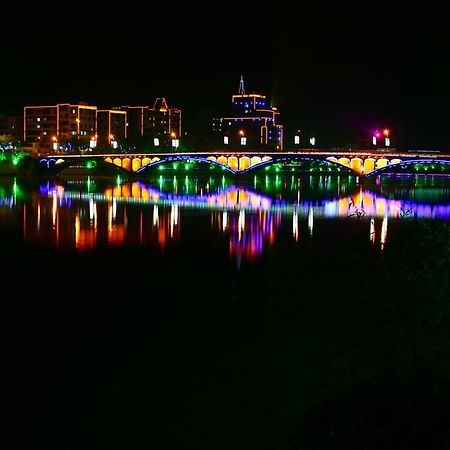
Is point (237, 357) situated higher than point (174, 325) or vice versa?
point (174, 325)

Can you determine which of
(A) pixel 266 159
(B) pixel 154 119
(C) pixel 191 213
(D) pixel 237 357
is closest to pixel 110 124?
(B) pixel 154 119

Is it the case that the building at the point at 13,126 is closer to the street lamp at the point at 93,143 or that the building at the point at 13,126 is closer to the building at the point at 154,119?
the street lamp at the point at 93,143

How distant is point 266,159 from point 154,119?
6246 centimetres

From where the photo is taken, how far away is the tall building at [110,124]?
115062 mm

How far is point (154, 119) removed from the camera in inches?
4938

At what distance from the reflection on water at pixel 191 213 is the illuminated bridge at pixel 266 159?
4556 mm

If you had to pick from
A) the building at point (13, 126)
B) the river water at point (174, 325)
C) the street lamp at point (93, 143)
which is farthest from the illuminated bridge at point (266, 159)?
the river water at point (174, 325)

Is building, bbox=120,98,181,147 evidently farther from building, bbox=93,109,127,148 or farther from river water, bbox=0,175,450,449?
river water, bbox=0,175,450,449

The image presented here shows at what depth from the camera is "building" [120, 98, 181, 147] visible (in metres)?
122

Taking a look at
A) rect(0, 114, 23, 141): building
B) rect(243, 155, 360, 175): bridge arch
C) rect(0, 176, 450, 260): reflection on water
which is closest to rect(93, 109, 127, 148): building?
rect(0, 114, 23, 141): building

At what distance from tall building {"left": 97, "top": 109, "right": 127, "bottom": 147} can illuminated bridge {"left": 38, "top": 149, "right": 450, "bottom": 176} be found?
97.2 ft

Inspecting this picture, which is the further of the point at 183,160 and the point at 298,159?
Result: the point at 183,160

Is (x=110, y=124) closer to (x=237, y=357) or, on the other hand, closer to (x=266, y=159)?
(x=266, y=159)

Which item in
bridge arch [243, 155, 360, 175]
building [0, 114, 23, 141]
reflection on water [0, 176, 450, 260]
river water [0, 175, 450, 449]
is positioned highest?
building [0, 114, 23, 141]
